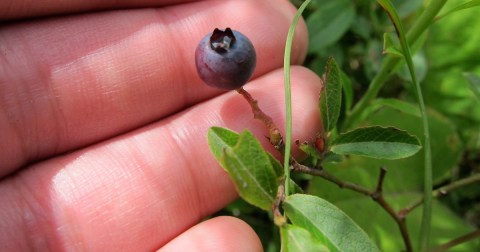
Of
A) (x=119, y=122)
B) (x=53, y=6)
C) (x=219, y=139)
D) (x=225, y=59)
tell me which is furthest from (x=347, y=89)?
(x=53, y=6)

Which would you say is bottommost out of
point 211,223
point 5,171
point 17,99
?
point 211,223

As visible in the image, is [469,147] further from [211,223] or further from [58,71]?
[58,71]

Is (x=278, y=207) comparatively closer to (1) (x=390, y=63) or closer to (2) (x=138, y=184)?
(2) (x=138, y=184)

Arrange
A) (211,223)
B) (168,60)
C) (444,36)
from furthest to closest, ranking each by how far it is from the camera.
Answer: (444,36)
(168,60)
(211,223)

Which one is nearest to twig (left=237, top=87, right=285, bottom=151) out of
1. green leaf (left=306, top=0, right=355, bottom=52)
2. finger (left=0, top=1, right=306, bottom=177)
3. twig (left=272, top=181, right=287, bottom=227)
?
twig (left=272, top=181, right=287, bottom=227)

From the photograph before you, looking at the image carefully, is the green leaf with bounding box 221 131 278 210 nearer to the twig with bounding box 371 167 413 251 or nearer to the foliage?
the foliage

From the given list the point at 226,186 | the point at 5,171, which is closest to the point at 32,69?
the point at 5,171
